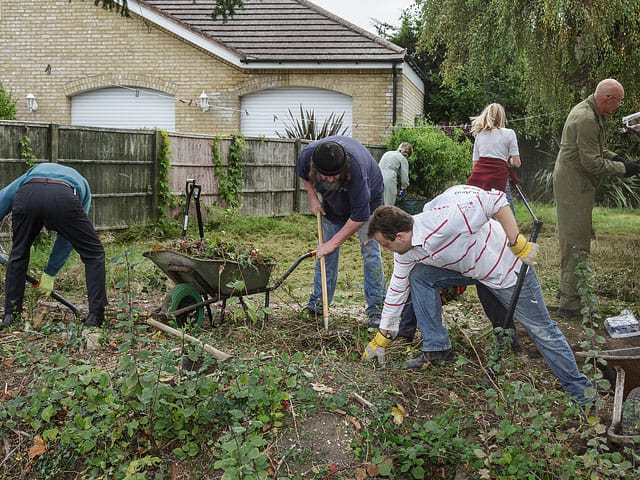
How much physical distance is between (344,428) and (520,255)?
1343 millimetres

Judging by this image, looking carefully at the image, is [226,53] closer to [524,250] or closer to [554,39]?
[554,39]

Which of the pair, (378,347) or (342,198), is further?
(342,198)

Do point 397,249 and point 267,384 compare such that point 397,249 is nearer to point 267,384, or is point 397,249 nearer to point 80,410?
point 267,384

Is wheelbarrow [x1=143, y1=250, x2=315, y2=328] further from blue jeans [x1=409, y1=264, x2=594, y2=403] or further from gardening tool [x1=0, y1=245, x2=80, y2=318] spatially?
blue jeans [x1=409, y1=264, x2=594, y2=403]

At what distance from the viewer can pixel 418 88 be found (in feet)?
70.9

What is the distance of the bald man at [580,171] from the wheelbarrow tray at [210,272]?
2.60 metres

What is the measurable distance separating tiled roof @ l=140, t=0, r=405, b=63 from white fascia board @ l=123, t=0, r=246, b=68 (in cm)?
13

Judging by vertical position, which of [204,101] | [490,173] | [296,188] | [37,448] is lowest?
[37,448]

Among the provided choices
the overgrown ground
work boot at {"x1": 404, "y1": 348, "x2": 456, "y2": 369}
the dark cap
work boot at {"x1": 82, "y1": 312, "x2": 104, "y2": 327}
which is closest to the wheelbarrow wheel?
work boot at {"x1": 82, "y1": 312, "x2": 104, "y2": 327}

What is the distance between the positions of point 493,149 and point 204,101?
452 inches

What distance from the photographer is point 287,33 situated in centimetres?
1952

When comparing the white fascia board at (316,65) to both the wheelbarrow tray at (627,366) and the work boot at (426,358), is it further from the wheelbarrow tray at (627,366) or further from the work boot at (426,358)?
the wheelbarrow tray at (627,366)

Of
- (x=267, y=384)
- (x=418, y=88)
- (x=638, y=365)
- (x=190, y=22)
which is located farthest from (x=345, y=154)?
(x=418, y=88)

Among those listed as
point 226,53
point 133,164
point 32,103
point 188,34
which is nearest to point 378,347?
point 133,164
